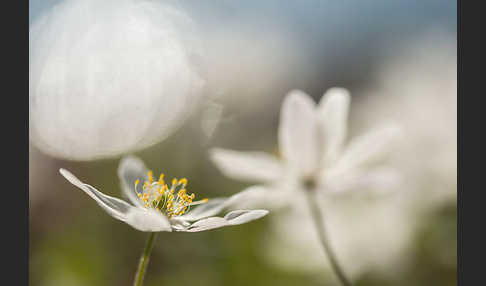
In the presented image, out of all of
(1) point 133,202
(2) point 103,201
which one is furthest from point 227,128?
(2) point 103,201

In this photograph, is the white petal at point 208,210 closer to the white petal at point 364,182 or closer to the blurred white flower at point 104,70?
the white petal at point 364,182

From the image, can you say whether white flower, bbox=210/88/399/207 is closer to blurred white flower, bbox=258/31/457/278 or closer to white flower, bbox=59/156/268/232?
white flower, bbox=59/156/268/232

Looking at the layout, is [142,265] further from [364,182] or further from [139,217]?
[364,182]

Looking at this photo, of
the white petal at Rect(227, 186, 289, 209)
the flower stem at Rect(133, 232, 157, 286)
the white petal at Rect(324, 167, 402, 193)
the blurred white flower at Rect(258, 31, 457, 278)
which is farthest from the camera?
the blurred white flower at Rect(258, 31, 457, 278)

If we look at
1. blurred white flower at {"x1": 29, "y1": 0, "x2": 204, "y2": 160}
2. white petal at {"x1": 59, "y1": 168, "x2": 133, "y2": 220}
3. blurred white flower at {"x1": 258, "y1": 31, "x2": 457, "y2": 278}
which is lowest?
blurred white flower at {"x1": 258, "y1": 31, "x2": 457, "y2": 278}

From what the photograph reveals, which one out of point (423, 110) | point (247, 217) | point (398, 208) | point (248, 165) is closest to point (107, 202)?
point (247, 217)

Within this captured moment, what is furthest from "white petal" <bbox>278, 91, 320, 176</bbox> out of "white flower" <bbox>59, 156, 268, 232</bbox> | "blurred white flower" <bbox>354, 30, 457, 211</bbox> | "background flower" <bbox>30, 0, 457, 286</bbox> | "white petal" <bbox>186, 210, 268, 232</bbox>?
"blurred white flower" <bbox>354, 30, 457, 211</bbox>
